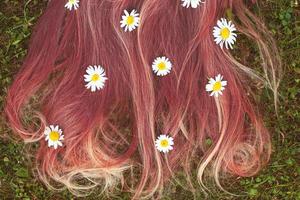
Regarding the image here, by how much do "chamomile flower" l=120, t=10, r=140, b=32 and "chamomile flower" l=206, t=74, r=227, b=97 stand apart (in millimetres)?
470

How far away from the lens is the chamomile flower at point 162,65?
255 cm

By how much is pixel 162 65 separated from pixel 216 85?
11.5 inches

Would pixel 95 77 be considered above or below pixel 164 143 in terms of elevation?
above

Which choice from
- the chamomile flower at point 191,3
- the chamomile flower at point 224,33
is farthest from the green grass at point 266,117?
the chamomile flower at point 191,3

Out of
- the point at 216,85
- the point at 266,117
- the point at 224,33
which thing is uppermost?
the point at 224,33

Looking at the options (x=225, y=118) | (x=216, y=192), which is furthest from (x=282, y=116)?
(x=216, y=192)

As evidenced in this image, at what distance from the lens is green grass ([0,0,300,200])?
270 cm

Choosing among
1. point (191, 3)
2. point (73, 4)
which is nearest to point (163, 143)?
point (191, 3)

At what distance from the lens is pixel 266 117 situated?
8.89ft

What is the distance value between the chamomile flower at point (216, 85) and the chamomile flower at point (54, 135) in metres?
0.79

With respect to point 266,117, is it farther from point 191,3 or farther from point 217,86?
point 191,3

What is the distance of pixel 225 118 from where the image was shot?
260cm

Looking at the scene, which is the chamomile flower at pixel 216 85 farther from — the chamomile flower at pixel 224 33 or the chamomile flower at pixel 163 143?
the chamomile flower at pixel 163 143

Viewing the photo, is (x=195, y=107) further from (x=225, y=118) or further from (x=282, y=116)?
(x=282, y=116)
